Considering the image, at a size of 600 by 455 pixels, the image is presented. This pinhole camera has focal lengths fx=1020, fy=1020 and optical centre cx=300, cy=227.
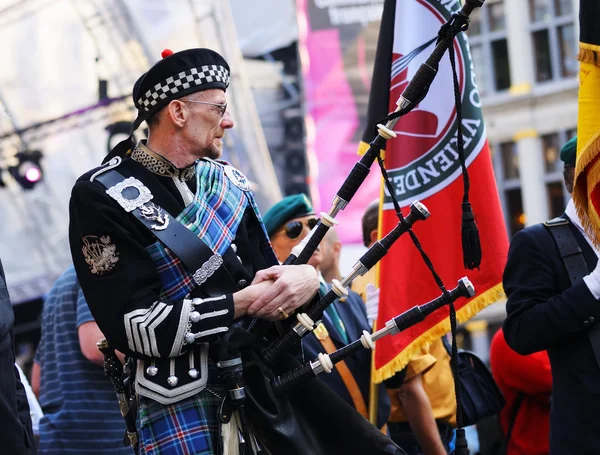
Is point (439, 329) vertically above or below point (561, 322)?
below

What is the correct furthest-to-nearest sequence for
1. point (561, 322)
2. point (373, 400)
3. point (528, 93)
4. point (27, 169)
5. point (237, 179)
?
point (528, 93), point (27, 169), point (373, 400), point (561, 322), point (237, 179)

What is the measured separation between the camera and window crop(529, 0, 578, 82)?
78.3 feet

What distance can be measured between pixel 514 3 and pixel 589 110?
71.1 feet

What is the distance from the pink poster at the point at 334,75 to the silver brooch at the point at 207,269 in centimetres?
1228

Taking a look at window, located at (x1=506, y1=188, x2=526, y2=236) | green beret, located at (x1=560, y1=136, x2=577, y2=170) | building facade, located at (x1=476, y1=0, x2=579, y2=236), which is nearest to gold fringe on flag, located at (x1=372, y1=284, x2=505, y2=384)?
green beret, located at (x1=560, y1=136, x2=577, y2=170)

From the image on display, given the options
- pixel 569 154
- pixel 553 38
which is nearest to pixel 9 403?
pixel 569 154

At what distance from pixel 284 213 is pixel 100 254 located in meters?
1.99

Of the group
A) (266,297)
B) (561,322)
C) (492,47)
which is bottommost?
(492,47)

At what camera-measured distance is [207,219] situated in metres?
3.37

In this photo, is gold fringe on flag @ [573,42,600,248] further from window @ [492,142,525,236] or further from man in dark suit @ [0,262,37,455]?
window @ [492,142,525,236]

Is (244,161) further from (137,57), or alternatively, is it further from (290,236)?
(290,236)

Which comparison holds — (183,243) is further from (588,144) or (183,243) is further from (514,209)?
(514,209)

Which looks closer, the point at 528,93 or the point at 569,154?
the point at 569,154

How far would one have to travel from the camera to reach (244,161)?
15.1 meters
